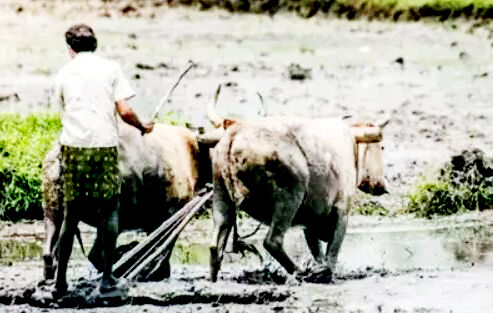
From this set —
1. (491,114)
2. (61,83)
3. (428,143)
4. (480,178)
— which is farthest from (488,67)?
(61,83)

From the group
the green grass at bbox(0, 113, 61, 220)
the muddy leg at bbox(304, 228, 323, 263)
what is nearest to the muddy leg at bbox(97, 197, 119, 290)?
the muddy leg at bbox(304, 228, 323, 263)

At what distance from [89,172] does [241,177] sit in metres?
1.56

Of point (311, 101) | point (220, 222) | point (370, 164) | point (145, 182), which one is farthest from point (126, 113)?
point (311, 101)

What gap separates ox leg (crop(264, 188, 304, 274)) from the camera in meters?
11.6

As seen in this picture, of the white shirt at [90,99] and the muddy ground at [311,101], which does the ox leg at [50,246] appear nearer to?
the muddy ground at [311,101]

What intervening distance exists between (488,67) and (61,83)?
54.1ft

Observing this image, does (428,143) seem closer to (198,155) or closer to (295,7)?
(198,155)

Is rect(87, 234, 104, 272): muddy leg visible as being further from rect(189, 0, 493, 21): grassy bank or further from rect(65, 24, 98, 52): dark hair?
rect(189, 0, 493, 21): grassy bank

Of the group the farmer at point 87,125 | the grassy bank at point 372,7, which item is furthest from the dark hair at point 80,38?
the grassy bank at point 372,7

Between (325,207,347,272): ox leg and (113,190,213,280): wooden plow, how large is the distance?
42.8 inches

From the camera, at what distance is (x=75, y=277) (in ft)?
40.4

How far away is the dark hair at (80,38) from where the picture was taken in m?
10.4

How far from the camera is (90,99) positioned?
33.6 ft

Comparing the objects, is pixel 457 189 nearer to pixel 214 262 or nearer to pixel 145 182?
pixel 214 262
